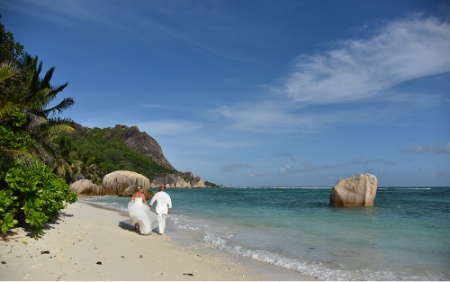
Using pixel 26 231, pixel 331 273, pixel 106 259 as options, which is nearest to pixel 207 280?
pixel 106 259

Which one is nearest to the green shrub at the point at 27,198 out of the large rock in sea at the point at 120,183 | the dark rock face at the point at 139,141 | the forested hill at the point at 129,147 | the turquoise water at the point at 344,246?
the turquoise water at the point at 344,246

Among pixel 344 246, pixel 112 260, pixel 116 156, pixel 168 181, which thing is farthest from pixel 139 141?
pixel 112 260

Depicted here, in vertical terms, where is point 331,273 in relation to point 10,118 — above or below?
below

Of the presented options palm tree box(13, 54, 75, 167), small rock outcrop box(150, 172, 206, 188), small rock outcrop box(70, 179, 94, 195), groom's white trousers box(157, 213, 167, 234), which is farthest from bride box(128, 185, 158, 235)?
small rock outcrop box(150, 172, 206, 188)

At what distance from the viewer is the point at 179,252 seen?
320 inches

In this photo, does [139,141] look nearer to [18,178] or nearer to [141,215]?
[141,215]

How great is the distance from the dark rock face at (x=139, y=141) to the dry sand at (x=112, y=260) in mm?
131626

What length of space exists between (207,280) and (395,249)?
629 centimetres

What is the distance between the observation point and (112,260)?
261 inches

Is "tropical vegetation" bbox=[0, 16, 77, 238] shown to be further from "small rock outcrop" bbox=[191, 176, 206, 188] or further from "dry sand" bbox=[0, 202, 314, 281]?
"small rock outcrop" bbox=[191, 176, 206, 188]

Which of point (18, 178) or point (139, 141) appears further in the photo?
point (139, 141)

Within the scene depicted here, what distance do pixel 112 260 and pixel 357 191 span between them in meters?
22.0

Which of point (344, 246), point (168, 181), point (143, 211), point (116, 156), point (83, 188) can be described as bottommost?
point (344, 246)

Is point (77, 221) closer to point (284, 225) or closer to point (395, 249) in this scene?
point (284, 225)
